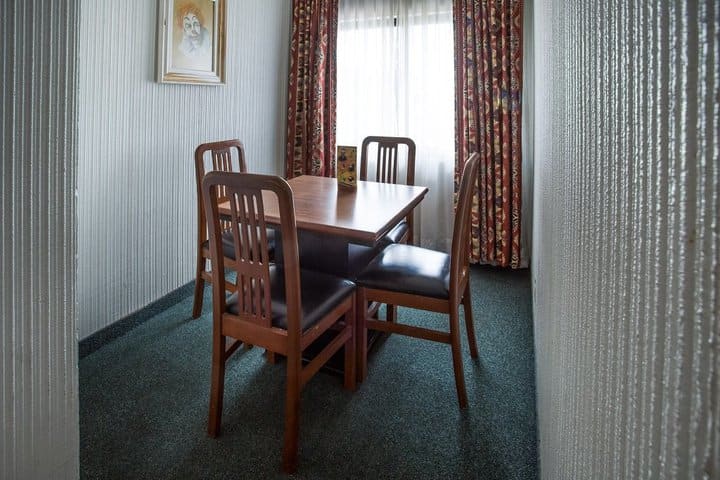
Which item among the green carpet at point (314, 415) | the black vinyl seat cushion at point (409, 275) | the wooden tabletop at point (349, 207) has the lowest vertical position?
the green carpet at point (314, 415)

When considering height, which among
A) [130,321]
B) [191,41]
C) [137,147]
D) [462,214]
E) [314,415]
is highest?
[191,41]

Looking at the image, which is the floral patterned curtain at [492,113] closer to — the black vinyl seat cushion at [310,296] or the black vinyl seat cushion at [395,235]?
the black vinyl seat cushion at [395,235]

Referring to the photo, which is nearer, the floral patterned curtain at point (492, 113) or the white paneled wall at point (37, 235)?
the white paneled wall at point (37, 235)

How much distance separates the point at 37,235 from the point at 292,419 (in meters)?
1.21

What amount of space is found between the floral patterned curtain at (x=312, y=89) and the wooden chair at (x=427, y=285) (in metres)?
2.11

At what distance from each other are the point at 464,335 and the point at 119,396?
1.76 m

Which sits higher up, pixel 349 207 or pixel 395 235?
pixel 349 207

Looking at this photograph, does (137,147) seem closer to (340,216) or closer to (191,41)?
(191,41)

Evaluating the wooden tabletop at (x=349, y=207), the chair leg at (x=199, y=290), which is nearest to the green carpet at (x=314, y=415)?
the chair leg at (x=199, y=290)

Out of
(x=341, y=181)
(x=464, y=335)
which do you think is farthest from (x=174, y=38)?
(x=464, y=335)

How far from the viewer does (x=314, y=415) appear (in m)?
1.99

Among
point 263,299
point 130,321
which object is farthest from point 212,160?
point 263,299

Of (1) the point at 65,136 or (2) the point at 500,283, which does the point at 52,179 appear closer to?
(1) the point at 65,136

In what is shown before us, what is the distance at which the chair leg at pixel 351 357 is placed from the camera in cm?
213
